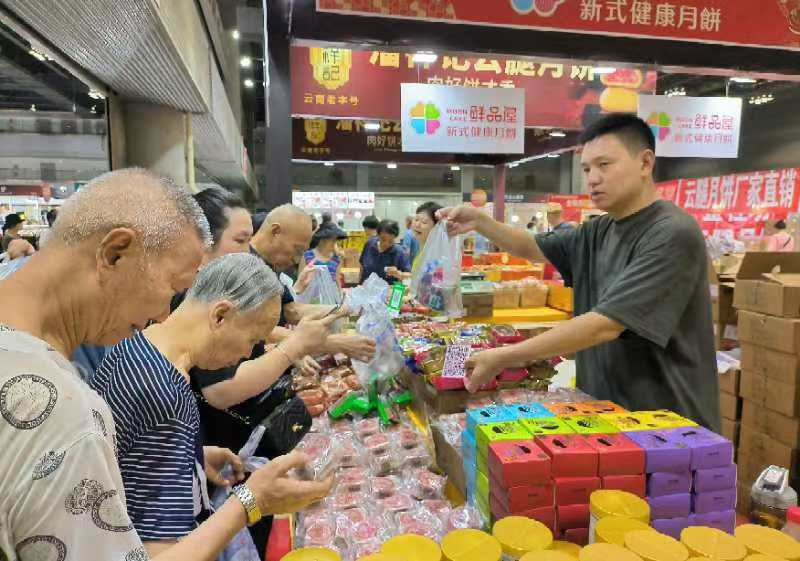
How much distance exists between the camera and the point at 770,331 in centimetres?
339

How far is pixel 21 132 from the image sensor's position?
531 cm

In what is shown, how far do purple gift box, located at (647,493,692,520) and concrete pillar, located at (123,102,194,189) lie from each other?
437cm

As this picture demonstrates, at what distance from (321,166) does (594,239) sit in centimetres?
2517

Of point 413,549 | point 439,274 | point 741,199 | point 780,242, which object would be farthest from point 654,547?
point 741,199

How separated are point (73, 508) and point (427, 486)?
3.71ft

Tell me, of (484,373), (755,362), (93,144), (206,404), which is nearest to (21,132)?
(93,144)

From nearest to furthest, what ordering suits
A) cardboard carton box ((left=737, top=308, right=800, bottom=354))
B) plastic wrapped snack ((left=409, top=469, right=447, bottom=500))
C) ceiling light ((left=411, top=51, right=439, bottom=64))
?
plastic wrapped snack ((left=409, top=469, right=447, bottom=500))
cardboard carton box ((left=737, top=308, right=800, bottom=354))
ceiling light ((left=411, top=51, right=439, bottom=64))

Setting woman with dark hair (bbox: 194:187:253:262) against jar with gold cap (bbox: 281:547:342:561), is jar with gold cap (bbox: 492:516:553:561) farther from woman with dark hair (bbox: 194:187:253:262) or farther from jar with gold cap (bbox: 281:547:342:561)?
woman with dark hair (bbox: 194:187:253:262)

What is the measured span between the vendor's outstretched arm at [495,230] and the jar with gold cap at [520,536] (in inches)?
62.5

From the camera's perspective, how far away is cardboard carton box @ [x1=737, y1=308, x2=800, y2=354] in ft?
10.5

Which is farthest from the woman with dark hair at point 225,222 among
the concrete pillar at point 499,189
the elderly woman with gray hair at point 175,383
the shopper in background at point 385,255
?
the concrete pillar at point 499,189

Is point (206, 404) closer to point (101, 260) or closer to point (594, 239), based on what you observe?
point (101, 260)

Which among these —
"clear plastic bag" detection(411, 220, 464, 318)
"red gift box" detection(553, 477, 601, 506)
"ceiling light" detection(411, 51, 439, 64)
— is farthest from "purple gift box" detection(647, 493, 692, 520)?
"ceiling light" detection(411, 51, 439, 64)

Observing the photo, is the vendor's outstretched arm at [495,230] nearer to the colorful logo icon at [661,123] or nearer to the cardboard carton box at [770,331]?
the cardboard carton box at [770,331]
